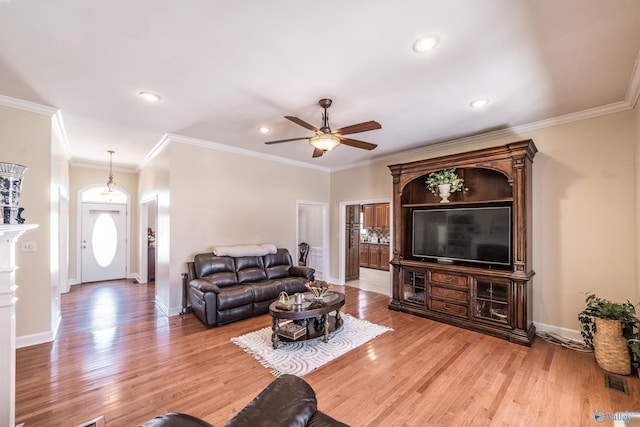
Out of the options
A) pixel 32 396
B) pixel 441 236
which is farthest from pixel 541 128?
pixel 32 396

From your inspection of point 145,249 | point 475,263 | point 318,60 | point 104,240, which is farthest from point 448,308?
point 104,240

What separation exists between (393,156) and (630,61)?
337 cm

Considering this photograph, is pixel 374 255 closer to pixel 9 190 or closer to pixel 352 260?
pixel 352 260

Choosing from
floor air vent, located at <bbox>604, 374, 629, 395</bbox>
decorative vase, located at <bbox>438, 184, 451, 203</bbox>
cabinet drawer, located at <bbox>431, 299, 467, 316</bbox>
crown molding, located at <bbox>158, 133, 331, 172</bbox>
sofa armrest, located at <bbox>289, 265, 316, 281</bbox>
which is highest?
crown molding, located at <bbox>158, 133, 331, 172</bbox>

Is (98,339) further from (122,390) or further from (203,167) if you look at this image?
(203,167)

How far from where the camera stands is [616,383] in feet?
8.40

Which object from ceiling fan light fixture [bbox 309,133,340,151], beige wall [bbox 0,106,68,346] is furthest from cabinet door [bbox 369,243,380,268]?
beige wall [bbox 0,106,68,346]

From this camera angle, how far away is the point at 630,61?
2.39 m

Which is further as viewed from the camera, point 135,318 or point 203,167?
point 203,167

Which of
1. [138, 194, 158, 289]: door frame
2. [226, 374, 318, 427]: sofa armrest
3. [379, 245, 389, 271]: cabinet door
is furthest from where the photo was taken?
[379, 245, 389, 271]: cabinet door

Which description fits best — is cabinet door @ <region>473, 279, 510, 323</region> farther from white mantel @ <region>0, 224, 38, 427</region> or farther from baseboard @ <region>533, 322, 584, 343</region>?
white mantel @ <region>0, 224, 38, 427</region>

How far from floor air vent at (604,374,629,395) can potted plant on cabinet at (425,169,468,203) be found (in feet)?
8.49

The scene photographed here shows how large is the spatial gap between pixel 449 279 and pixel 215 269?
11.9 feet

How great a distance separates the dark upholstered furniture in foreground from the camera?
3.28 feet
